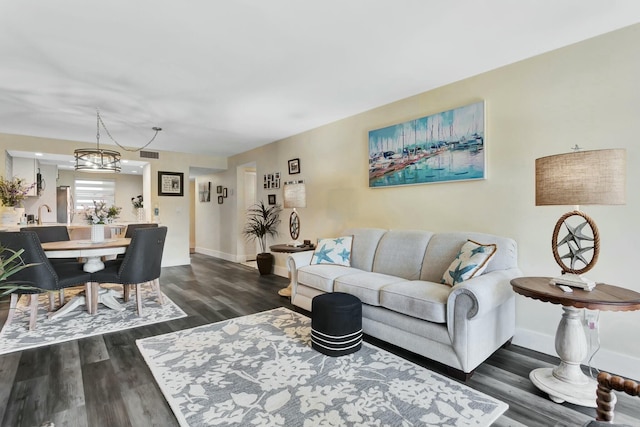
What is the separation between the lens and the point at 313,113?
4191mm

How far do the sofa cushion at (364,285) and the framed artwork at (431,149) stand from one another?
120 cm

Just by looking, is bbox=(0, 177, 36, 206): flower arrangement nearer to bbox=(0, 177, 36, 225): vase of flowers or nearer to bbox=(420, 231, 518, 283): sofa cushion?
bbox=(0, 177, 36, 225): vase of flowers

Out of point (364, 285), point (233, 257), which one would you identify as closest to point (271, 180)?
point (233, 257)

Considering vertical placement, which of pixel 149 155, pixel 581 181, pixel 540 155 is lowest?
pixel 581 181

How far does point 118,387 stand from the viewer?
2.11 meters

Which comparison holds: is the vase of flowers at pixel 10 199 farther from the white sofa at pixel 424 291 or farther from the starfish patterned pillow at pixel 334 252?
the starfish patterned pillow at pixel 334 252

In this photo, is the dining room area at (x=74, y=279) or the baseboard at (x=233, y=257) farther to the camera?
the baseboard at (x=233, y=257)

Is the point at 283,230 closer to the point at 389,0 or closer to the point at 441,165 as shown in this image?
the point at 441,165

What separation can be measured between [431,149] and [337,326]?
2.08 metres

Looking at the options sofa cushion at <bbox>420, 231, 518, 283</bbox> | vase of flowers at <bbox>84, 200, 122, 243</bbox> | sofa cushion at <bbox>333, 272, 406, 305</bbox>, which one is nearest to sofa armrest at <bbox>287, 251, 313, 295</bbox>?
sofa cushion at <bbox>333, 272, 406, 305</bbox>

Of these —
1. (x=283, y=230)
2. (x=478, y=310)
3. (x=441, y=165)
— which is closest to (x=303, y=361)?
(x=478, y=310)

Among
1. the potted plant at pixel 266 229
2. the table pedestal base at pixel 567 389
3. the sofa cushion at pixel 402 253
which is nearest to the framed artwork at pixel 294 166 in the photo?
the potted plant at pixel 266 229

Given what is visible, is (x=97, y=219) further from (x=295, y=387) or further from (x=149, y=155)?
(x=295, y=387)

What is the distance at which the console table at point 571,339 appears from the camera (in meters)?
1.83
